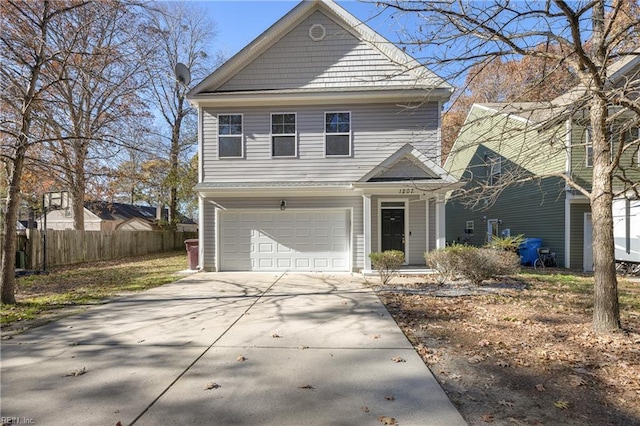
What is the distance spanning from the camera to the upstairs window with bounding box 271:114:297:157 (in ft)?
39.8

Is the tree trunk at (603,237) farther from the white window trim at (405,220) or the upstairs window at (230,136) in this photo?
the upstairs window at (230,136)

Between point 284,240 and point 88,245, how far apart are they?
1101cm

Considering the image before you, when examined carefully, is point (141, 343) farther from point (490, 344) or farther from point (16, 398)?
point (490, 344)

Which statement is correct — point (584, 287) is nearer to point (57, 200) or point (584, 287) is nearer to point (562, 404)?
point (562, 404)

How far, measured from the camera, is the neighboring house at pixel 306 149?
1187 centimetres

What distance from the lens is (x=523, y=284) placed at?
914cm

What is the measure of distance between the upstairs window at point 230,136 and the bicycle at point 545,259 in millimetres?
11980

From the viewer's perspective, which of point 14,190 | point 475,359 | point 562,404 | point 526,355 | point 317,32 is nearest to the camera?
point 562,404

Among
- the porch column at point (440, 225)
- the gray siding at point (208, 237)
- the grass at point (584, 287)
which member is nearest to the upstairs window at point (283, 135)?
the gray siding at point (208, 237)

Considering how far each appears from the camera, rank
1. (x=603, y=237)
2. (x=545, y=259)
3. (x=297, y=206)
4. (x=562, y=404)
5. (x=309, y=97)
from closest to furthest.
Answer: (x=562, y=404) → (x=603, y=237) → (x=309, y=97) → (x=297, y=206) → (x=545, y=259)

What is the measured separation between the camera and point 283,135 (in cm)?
1212

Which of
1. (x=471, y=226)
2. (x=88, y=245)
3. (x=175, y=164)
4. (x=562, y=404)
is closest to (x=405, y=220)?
(x=562, y=404)

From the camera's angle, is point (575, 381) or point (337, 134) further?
point (337, 134)

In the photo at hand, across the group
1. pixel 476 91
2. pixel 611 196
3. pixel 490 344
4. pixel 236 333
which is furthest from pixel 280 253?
pixel 476 91
